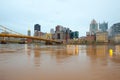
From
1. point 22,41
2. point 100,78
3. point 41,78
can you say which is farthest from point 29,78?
point 22,41

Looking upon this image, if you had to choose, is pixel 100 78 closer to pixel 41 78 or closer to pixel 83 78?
pixel 83 78

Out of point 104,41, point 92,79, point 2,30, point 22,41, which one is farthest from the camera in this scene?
point 104,41

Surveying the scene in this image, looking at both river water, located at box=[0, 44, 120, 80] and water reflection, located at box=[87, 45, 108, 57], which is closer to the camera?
river water, located at box=[0, 44, 120, 80]

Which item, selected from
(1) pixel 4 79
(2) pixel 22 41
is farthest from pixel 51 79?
(2) pixel 22 41

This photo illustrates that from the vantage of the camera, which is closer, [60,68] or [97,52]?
[60,68]

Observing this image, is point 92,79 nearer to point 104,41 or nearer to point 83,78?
point 83,78

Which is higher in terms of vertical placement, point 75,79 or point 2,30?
point 2,30

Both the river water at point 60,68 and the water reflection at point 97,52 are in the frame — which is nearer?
the river water at point 60,68

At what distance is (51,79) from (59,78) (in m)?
0.33

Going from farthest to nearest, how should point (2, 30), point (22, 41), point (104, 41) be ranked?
point (104, 41), point (22, 41), point (2, 30)

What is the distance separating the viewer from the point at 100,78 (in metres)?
7.28

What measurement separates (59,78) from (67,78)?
313 millimetres

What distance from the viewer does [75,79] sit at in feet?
23.6

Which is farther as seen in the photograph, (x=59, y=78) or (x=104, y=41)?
(x=104, y=41)
